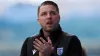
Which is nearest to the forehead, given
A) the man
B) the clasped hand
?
the man

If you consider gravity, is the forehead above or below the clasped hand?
above

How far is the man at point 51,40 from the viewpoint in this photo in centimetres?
115

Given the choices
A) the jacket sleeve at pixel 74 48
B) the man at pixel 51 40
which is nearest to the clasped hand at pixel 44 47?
the man at pixel 51 40

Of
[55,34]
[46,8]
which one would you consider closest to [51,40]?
[55,34]

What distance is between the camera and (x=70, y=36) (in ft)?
4.14

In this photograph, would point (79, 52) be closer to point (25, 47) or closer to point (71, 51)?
point (71, 51)

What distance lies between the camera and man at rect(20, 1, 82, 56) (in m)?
1.15

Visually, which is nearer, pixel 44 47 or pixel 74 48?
pixel 44 47

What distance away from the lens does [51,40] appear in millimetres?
1228

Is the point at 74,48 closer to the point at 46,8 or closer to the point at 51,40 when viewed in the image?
the point at 51,40

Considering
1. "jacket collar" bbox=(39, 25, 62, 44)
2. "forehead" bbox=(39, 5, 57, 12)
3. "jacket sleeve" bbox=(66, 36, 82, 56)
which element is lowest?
"jacket sleeve" bbox=(66, 36, 82, 56)

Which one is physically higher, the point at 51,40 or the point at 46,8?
the point at 46,8

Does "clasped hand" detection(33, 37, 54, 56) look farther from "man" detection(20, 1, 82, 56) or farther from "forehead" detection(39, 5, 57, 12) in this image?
"forehead" detection(39, 5, 57, 12)

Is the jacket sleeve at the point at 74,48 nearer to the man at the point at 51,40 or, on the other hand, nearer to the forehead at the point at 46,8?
the man at the point at 51,40
